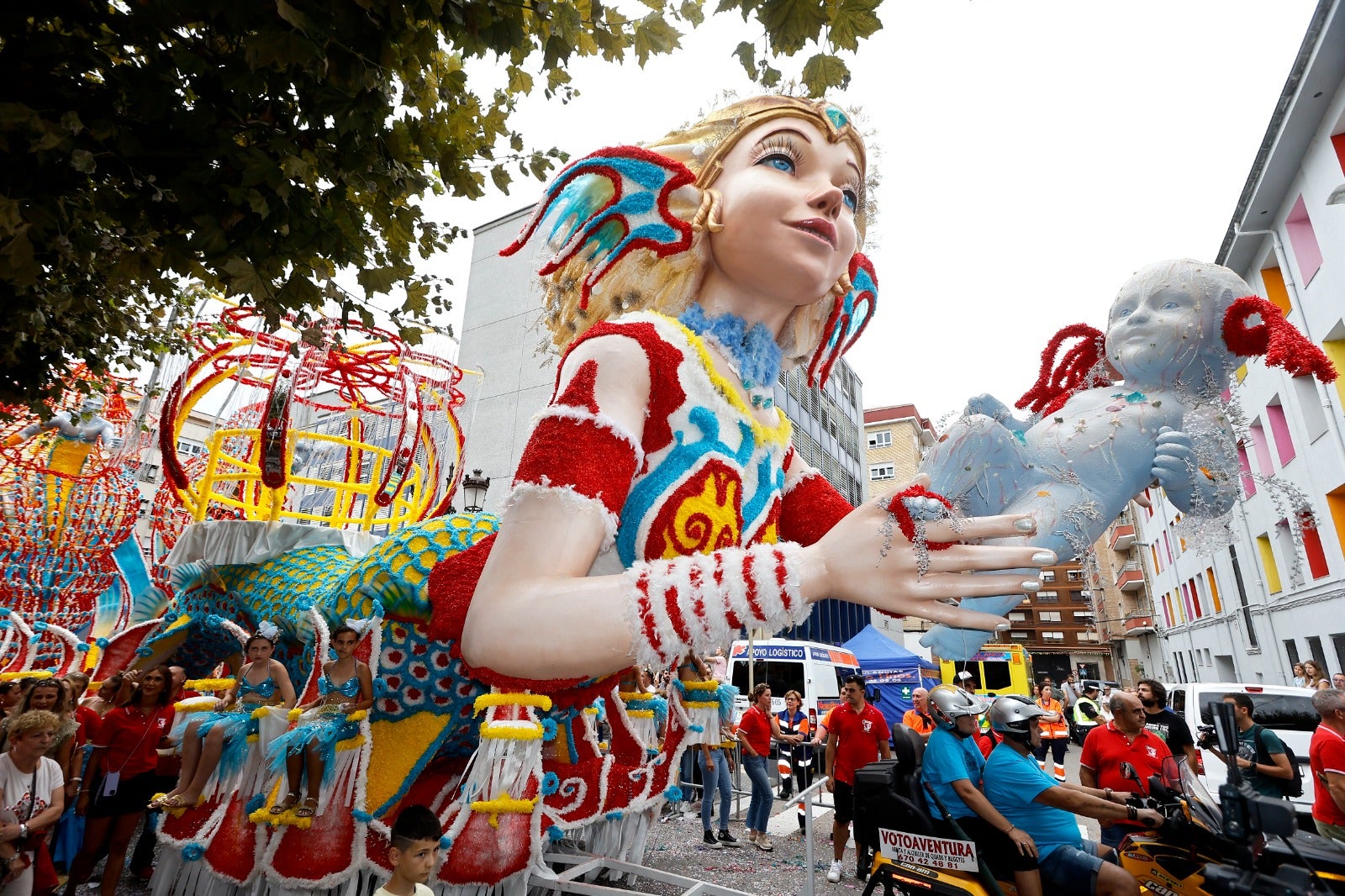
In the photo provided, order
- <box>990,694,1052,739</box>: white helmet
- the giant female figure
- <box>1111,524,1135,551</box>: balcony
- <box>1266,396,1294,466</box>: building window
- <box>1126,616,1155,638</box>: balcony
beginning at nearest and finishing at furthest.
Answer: the giant female figure → <box>990,694,1052,739</box>: white helmet → <box>1266,396,1294,466</box>: building window → <box>1111,524,1135,551</box>: balcony → <box>1126,616,1155,638</box>: balcony

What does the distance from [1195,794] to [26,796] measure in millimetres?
5122

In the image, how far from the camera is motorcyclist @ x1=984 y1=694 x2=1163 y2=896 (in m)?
3.46

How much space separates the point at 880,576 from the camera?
4.20 ft

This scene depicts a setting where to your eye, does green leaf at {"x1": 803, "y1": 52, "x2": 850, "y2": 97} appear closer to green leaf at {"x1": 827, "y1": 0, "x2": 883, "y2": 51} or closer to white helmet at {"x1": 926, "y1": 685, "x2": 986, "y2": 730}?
green leaf at {"x1": 827, "y1": 0, "x2": 883, "y2": 51}

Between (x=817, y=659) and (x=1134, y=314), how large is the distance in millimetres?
11221

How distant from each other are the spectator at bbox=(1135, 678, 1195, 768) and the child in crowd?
18.4 ft

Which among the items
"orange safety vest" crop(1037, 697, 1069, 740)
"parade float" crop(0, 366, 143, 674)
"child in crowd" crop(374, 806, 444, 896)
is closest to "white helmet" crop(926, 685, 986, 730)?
"child in crowd" crop(374, 806, 444, 896)

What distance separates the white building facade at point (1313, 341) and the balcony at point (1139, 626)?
20.3 metres

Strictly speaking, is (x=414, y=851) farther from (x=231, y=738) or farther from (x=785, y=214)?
(x=785, y=214)

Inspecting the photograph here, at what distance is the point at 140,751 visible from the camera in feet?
13.8

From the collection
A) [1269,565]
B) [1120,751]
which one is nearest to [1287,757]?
[1120,751]

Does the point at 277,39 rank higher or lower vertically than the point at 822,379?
higher

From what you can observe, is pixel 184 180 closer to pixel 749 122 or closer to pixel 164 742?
pixel 749 122

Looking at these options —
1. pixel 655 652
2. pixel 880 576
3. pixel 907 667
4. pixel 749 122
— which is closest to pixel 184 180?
pixel 749 122
